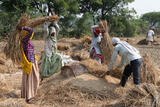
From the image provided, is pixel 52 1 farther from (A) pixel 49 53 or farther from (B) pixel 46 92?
(B) pixel 46 92

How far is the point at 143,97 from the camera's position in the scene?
8.13 ft

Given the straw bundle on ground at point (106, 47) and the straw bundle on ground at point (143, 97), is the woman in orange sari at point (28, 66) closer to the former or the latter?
the straw bundle on ground at point (143, 97)

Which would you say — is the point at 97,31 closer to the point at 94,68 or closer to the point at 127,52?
the point at 94,68

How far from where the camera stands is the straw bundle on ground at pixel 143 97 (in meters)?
2.44

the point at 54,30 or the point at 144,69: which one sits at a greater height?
the point at 54,30

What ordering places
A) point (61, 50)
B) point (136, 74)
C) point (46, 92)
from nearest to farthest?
point (136, 74) < point (46, 92) < point (61, 50)

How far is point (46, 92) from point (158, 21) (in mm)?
39902

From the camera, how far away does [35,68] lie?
342 cm

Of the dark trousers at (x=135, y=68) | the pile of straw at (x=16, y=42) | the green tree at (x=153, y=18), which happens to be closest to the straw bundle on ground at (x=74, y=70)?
the dark trousers at (x=135, y=68)

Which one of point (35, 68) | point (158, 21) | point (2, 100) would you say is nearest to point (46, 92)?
point (35, 68)

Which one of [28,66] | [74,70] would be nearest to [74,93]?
[74,70]

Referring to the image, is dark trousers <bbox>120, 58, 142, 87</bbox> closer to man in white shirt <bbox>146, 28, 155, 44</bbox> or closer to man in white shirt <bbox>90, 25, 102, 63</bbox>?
man in white shirt <bbox>90, 25, 102, 63</bbox>

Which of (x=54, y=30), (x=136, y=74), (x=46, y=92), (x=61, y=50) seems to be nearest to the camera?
(x=136, y=74)

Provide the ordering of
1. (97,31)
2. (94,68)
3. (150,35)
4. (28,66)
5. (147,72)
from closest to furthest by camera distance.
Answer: (28,66) < (147,72) < (94,68) < (97,31) < (150,35)
